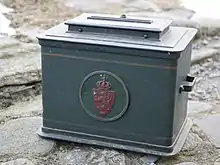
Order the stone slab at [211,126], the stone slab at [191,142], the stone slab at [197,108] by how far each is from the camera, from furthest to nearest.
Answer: the stone slab at [197,108] → the stone slab at [211,126] → the stone slab at [191,142]

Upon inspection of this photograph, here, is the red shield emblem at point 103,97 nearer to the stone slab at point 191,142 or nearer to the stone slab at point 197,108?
the stone slab at point 191,142

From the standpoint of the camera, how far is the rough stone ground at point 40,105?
196 cm

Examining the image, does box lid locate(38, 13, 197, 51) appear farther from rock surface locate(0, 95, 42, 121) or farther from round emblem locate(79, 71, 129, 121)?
rock surface locate(0, 95, 42, 121)

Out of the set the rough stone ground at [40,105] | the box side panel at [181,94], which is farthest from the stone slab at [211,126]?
the box side panel at [181,94]

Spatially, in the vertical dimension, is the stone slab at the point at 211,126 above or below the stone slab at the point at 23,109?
below

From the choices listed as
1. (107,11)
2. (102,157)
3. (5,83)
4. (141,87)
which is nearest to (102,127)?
(102,157)

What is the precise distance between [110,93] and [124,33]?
0.79 feet

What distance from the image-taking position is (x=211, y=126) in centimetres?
230

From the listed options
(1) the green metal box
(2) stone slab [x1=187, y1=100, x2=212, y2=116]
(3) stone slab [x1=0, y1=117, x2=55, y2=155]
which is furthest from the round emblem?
(2) stone slab [x1=187, y1=100, x2=212, y2=116]

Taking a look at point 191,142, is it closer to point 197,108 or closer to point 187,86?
point 187,86

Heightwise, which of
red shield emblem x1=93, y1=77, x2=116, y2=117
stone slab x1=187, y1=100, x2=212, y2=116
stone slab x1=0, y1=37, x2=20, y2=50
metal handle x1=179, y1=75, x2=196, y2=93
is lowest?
stone slab x1=187, y1=100, x2=212, y2=116

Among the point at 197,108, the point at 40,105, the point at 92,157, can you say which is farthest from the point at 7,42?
the point at 92,157

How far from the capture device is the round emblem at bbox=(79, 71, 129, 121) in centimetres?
189

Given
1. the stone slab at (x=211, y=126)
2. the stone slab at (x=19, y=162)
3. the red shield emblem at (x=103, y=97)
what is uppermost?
the red shield emblem at (x=103, y=97)
